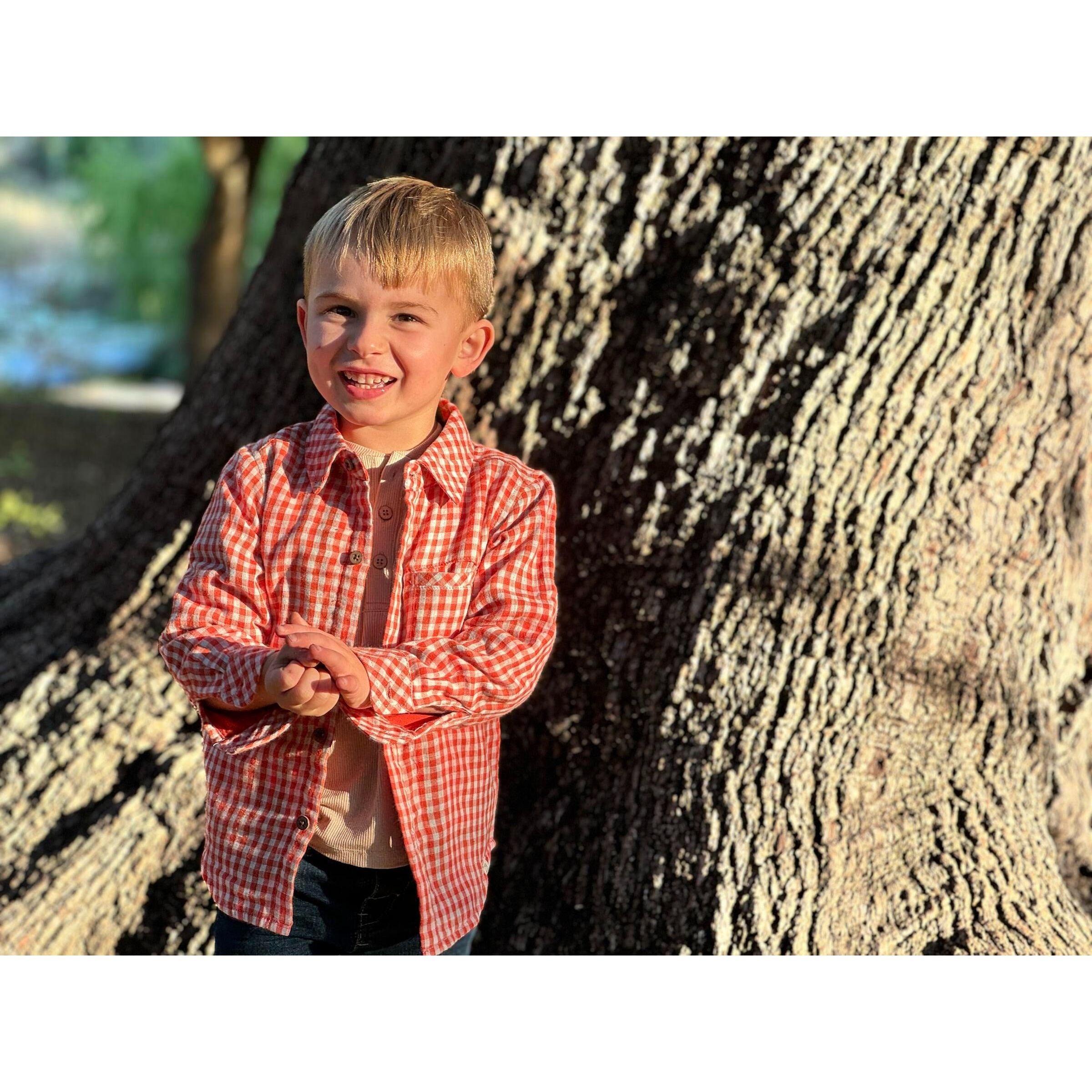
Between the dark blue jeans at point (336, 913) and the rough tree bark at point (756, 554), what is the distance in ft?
2.55

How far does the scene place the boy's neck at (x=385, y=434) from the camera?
208 cm

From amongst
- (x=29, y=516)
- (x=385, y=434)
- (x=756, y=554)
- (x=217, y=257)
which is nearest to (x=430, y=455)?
(x=385, y=434)

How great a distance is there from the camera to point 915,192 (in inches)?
110

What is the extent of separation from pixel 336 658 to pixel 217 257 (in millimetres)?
10186

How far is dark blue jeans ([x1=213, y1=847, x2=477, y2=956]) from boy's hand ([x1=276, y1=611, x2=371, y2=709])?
36 cm

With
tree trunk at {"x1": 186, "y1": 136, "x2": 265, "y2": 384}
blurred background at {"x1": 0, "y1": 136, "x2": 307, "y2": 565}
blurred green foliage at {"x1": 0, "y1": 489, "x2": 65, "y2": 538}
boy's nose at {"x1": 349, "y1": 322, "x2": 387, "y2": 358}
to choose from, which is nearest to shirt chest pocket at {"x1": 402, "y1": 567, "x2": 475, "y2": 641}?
boy's nose at {"x1": 349, "y1": 322, "x2": 387, "y2": 358}

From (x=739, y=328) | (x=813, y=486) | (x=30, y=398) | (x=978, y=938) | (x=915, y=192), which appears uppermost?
(x=915, y=192)

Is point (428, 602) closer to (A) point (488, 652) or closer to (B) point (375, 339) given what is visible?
(A) point (488, 652)

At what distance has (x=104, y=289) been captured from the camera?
18578 mm

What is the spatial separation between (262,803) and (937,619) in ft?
5.25

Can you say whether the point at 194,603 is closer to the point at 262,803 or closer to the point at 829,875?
the point at 262,803

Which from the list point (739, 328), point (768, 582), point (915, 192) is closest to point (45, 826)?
point (768, 582)

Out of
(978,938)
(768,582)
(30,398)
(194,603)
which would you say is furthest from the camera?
(30,398)

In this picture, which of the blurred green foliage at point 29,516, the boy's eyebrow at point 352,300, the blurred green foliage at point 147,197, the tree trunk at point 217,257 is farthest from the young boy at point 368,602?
the blurred green foliage at point 147,197
